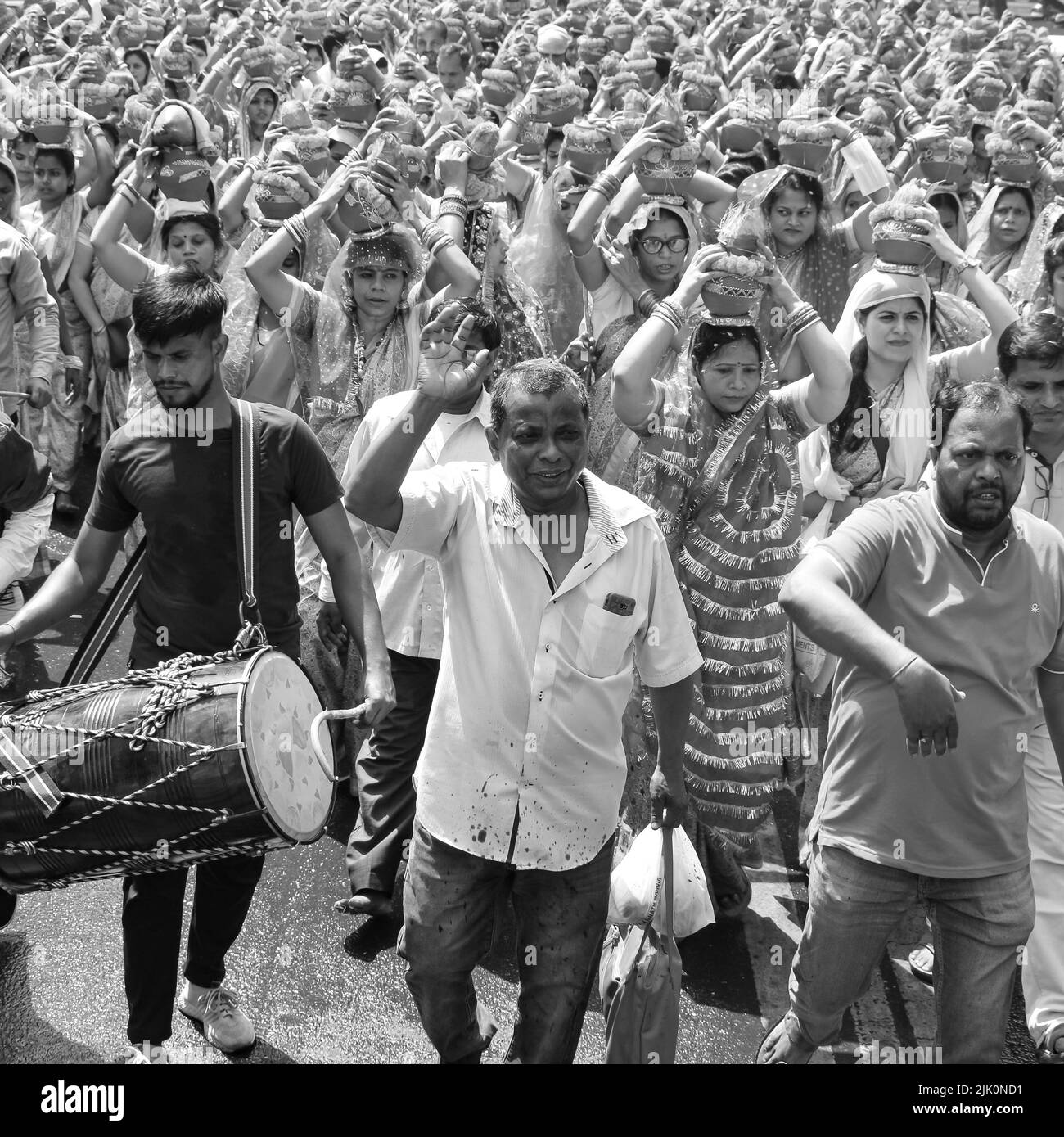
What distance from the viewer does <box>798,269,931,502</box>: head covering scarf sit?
5152 mm

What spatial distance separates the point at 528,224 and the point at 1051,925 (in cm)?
443

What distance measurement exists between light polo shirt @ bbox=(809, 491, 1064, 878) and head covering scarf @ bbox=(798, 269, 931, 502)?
180 centimetres

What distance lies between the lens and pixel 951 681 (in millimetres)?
3293

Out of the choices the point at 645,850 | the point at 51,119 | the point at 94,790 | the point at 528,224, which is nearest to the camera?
the point at 94,790

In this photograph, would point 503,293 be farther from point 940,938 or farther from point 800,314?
point 940,938

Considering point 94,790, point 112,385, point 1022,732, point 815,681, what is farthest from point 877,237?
point 112,385

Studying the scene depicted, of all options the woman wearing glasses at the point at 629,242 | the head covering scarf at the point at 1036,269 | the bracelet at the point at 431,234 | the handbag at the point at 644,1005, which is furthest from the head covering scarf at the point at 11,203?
the handbag at the point at 644,1005

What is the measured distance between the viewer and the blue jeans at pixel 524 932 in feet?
11.0

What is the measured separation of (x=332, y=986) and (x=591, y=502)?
5.81 ft

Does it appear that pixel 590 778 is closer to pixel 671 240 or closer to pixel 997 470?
pixel 997 470

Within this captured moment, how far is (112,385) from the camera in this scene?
320 inches

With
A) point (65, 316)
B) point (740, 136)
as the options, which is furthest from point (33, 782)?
point (740, 136)

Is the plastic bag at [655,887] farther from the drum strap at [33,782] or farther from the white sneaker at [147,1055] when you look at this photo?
the drum strap at [33,782]

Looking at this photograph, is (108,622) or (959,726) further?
(108,622)
